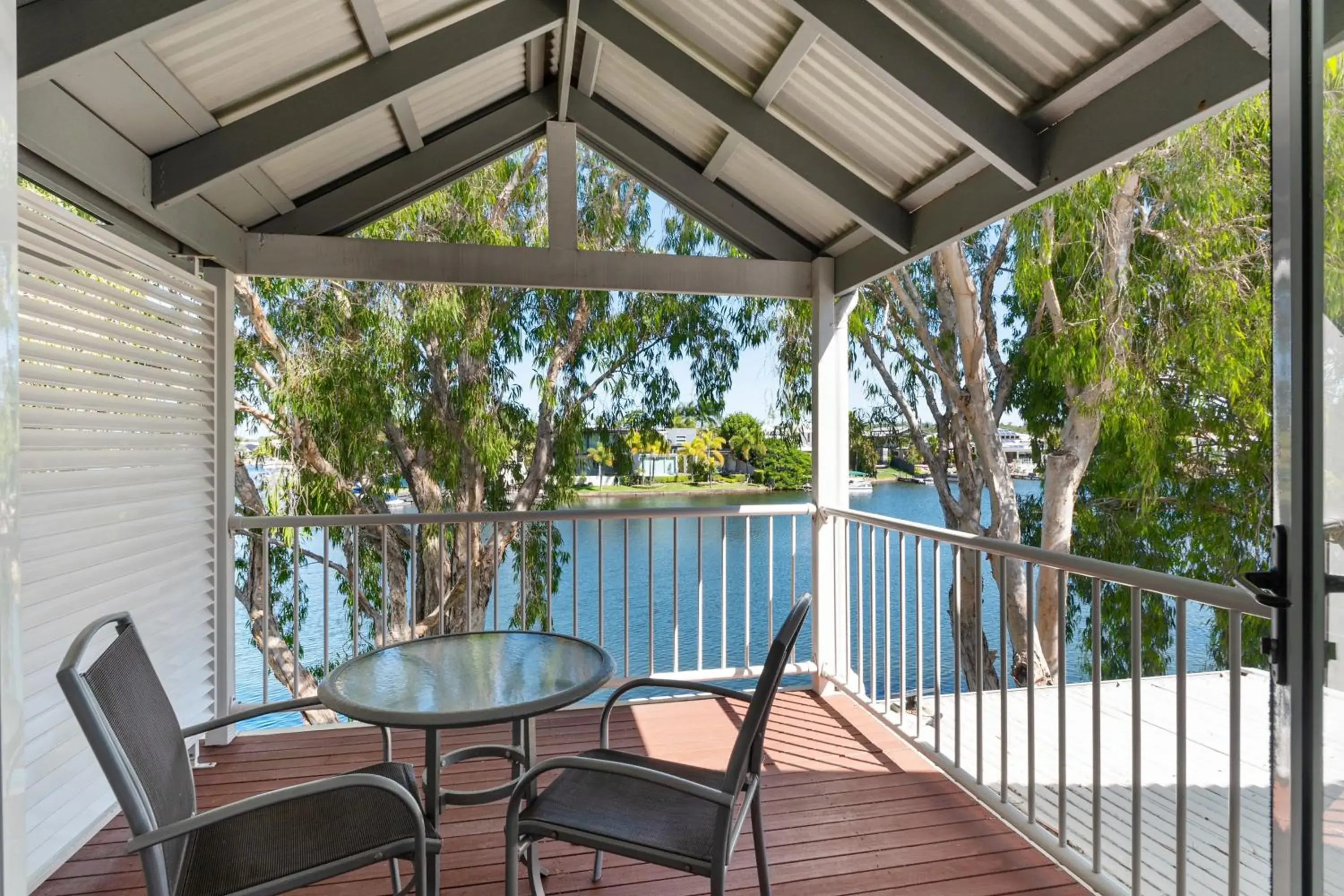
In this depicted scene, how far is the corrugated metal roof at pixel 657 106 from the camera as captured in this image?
3.59m

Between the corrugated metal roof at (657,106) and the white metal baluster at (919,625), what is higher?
the corrugated metal roof at (657,106)

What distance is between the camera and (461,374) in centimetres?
829

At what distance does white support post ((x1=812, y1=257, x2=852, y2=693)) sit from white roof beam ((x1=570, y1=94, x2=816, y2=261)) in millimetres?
238

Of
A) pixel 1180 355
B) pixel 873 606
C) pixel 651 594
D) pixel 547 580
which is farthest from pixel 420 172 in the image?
pixel 1180 355

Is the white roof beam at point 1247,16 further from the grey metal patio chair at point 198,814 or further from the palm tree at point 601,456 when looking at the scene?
the palm tree at point 601,456

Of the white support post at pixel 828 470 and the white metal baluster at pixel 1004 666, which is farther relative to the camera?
the white support post at pixel 828 470

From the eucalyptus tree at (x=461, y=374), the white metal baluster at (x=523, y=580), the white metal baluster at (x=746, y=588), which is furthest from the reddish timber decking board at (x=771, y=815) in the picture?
the eucalyptus tree at (x=461, y=374)

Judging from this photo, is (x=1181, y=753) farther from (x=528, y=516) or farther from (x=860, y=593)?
(x=528, y=516)

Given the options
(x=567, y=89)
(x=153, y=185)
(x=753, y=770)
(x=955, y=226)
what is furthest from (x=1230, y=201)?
(x=153, y=185)

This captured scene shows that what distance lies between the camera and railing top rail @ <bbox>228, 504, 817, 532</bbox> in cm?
359

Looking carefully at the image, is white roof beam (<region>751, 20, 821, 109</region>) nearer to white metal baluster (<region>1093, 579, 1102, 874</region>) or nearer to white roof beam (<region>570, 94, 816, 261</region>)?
white roof beam (<region>570, 94, 816, 261</region>)

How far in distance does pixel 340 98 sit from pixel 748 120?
160cm

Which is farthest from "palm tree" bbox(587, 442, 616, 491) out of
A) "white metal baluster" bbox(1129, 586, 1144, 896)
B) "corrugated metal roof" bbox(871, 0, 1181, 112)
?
"white metal baluster" bbox(1129, 586, 1144, 896)

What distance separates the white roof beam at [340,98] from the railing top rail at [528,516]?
1488 millimetres
